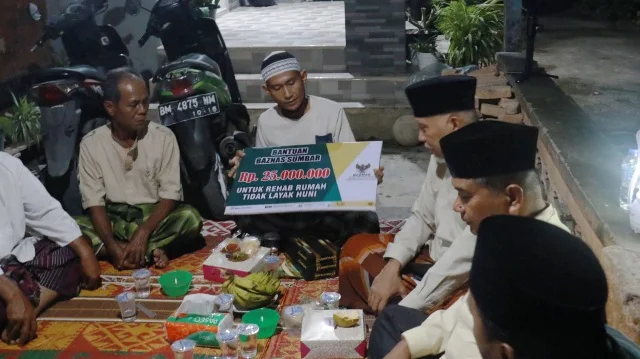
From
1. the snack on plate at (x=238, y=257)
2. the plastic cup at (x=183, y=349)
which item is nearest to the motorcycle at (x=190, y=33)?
the snack on plate at (x=238, y=257)

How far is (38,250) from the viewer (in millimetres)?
3693

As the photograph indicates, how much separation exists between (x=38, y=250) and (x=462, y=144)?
2.55m

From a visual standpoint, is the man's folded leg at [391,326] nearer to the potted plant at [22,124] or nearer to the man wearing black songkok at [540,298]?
the man wearing black songkok at [540,298]

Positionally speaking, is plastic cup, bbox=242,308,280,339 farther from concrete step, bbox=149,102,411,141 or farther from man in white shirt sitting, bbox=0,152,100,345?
concrete step, bbox=149,102,411,141

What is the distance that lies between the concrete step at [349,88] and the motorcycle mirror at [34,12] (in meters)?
2.11

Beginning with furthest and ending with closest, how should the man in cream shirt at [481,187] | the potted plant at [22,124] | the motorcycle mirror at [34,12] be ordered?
the motorcycle mirror at [34,12]
the potted plant at [22,124]
the man in cream shirt at [481,187]

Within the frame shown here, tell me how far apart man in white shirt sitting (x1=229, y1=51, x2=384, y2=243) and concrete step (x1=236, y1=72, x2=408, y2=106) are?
107 inches

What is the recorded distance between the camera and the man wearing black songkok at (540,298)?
4.40 feet

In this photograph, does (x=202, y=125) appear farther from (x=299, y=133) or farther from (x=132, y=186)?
(x=299, y=133)

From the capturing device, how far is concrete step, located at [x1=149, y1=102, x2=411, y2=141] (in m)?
6.96

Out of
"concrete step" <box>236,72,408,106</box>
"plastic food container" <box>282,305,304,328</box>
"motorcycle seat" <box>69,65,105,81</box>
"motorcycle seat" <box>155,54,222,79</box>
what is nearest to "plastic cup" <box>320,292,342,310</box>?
"plastic food container" <box>282,305,304,328</box>

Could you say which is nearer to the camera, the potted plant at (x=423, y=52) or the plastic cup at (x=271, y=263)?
the plastic cup at (x=271, y=263)

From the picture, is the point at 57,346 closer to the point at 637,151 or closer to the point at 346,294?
the point at 346,294

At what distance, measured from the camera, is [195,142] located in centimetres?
498
